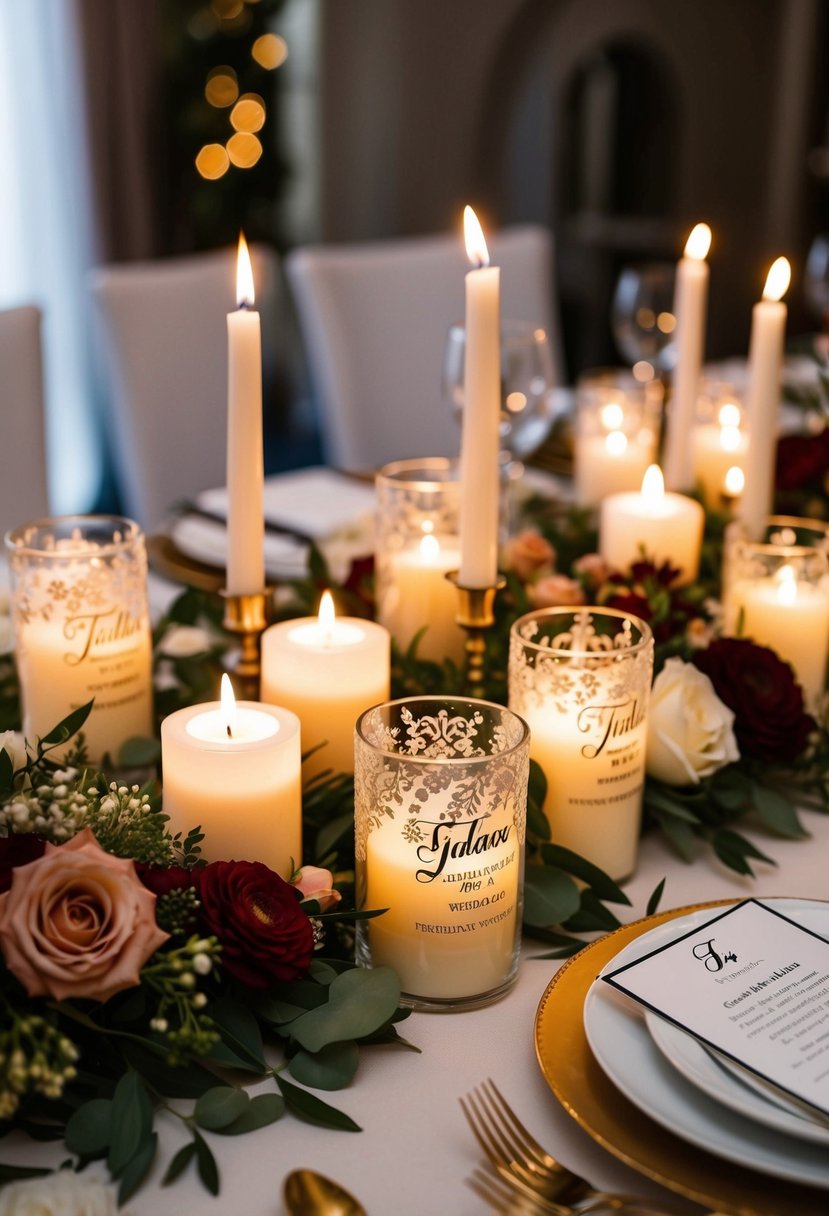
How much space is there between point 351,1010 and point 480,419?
426mm

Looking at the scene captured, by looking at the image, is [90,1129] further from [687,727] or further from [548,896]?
[687,727]

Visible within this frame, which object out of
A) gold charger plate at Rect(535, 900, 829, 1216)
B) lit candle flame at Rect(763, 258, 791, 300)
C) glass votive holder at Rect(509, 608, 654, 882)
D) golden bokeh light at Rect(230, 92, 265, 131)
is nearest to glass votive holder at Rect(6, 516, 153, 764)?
glass votive holder at Rect(509, 608, 654, 882)

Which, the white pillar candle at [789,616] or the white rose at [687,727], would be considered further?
the white pillar candle at [789,616]

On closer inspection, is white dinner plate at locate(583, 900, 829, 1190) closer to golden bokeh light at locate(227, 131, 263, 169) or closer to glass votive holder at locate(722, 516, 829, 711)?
glass votive holder at locate(722, 516, 829, 711)

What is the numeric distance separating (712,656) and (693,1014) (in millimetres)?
359

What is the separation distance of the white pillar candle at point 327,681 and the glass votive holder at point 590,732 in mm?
101

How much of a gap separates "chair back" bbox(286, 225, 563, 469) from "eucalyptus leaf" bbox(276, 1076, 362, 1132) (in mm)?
1728

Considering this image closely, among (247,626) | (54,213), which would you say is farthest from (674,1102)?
(54,213)

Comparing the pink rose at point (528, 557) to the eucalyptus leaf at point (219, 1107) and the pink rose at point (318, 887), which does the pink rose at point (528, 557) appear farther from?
the eucalyptus leaf at point (219, 1107)

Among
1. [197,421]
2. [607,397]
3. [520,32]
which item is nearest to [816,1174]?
[607,397]

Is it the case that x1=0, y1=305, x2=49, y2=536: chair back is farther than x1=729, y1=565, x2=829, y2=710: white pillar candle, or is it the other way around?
x1=0, y1=305, x2=49, y2=536: chair back

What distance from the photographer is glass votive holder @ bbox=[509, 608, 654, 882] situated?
85cm

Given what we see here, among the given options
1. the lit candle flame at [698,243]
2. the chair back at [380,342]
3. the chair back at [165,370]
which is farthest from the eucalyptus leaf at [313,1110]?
the chair back at [380,342]

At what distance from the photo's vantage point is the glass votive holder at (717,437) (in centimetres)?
151
